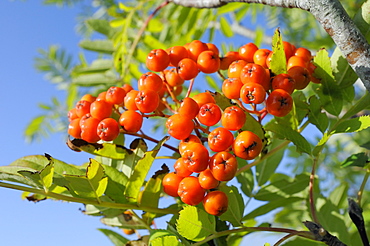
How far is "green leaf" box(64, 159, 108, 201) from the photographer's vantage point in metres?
1.02

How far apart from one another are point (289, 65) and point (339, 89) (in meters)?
0.16

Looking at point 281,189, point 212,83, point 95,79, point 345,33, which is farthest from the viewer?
point 212,83

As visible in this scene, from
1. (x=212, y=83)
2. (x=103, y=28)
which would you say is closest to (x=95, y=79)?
(x=103, y=28)

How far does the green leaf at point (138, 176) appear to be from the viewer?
42.1 inches

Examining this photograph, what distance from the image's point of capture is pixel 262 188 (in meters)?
1.46

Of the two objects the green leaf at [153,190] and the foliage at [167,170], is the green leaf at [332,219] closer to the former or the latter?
the foliage at [167,170]

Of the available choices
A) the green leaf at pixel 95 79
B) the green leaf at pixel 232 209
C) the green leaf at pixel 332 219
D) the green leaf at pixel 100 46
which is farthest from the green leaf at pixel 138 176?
the green leaf at pixel 100 46

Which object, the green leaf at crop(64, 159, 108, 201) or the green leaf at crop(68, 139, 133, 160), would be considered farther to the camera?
the green leaf at crop(68, 139, 133, 160)

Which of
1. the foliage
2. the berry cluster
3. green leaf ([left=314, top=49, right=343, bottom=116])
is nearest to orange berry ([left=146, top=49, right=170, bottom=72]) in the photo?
the berry cluster

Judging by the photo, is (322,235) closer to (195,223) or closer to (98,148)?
(195,223)

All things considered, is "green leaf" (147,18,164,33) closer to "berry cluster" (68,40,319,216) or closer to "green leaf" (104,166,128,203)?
"berry cluster" (68,40,319,216)

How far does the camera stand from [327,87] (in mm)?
1155

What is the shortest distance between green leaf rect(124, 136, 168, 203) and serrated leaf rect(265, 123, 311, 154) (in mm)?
284

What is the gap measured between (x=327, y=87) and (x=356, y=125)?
0.20m
